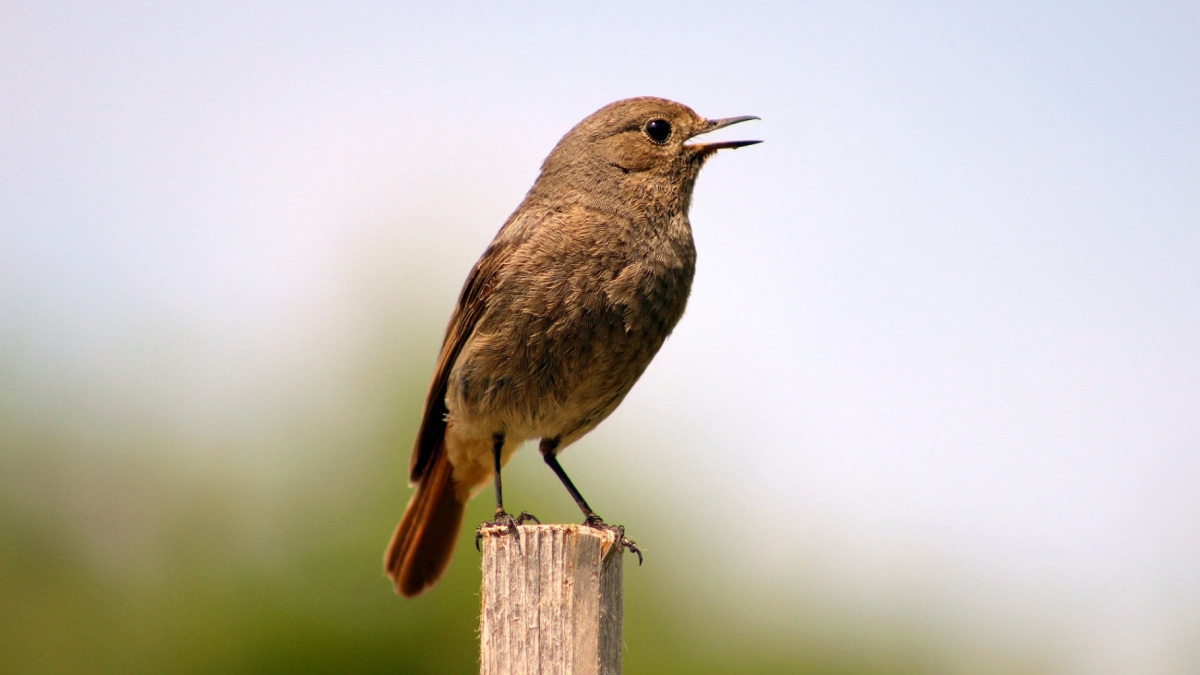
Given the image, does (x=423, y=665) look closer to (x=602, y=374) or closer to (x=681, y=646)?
(x=681, y=646)

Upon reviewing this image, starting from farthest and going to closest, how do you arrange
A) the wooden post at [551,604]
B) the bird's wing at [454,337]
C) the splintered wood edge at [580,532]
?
the bird's wing at [454,337] < the splintered wood edge at [580,532] < the wooden post at [551,604]

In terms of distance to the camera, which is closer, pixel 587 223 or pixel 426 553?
pixel 587 223

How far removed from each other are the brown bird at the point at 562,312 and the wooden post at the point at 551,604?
1.08 m

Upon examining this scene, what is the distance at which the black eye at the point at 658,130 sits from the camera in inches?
192

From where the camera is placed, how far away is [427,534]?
16.2ft

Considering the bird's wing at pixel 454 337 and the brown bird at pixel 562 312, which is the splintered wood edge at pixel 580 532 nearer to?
the brown bird at pixel 562 312

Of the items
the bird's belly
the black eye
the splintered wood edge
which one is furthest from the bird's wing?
the splintered wood edge

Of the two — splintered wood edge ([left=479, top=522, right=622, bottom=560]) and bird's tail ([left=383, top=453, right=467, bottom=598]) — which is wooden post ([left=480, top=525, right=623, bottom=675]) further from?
bird's tail ([left=383, top=453, right=467, bottom=598])

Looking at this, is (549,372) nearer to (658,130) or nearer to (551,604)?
(658,130)

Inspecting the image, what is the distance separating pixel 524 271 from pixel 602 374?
0.56 meters

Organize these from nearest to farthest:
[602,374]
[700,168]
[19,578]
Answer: [602,374], [700,168], [19,578]

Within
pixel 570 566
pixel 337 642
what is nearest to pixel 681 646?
pixel 337 642

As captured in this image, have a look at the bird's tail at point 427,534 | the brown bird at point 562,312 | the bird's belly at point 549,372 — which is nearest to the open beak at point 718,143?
the brown bird at point 562,312

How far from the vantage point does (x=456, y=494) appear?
509 centimetres
